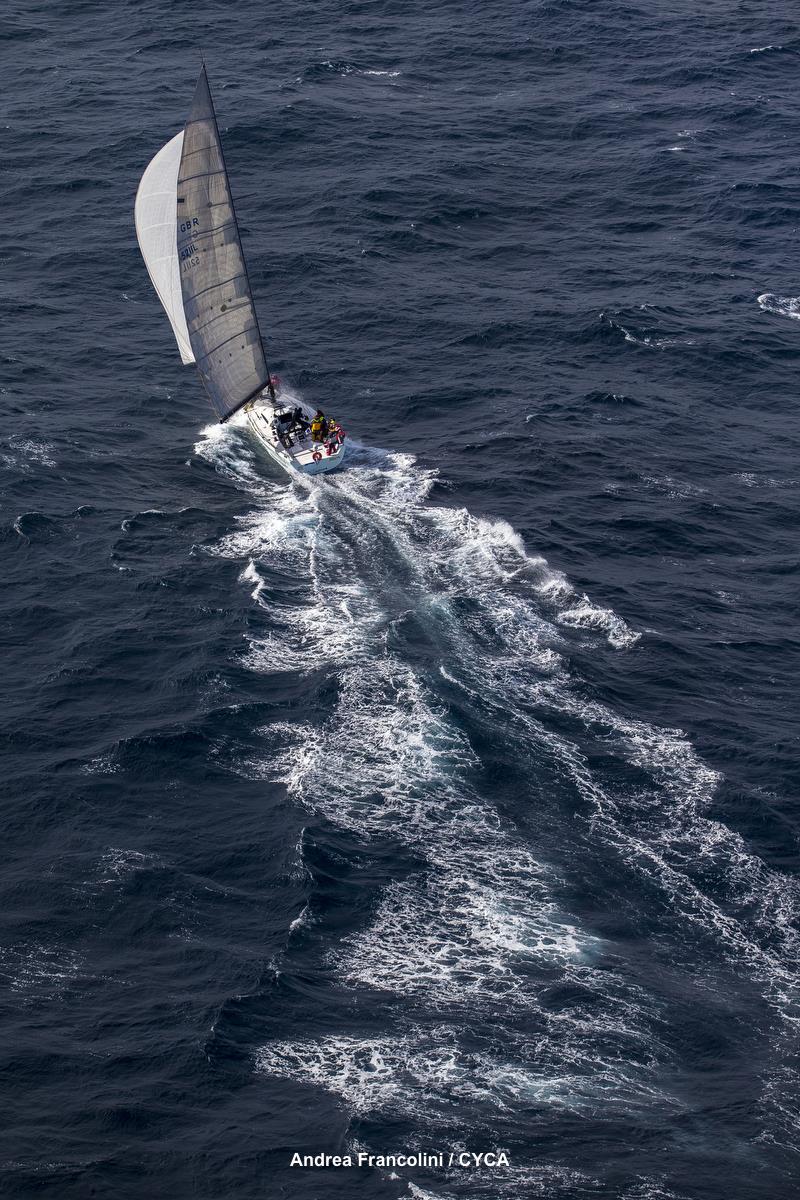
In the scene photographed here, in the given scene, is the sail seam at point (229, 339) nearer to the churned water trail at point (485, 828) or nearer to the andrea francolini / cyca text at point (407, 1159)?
the churned water trail at point (485, 828)

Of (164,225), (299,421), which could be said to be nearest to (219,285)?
(164,225)

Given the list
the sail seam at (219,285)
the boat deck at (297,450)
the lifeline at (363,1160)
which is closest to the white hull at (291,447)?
the boat deck at (297,450)

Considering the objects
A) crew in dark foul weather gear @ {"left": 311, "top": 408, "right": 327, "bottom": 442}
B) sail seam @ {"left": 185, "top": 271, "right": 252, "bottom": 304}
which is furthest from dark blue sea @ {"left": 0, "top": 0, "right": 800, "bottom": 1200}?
sail seam @ {"left": 185, "top": 271, "right": 252, "bottom": 304}

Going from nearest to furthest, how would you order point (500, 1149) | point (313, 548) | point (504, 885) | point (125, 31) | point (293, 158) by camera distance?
1. point (500, 1149)
2. point (504, 885)
3. point (313, 548)
4. point (293, 158)
5. point (125, 31)

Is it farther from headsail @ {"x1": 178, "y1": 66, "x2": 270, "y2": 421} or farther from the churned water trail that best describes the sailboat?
the churned water trail

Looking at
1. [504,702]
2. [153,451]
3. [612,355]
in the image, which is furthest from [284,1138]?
[612,355]

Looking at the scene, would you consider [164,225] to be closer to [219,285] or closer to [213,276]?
[213,276]

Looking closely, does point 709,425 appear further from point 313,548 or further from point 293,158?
point 293,158
